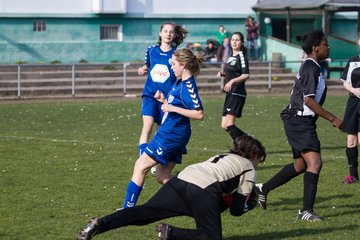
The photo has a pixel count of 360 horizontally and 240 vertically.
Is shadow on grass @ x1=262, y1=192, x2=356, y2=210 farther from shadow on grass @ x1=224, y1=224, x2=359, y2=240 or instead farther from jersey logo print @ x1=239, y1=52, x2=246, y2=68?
jersey logo print @ x1=239, y1=52, x2=246, y2=68

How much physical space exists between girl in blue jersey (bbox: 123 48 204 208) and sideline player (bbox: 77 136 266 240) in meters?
1.18

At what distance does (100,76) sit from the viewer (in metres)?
31.5

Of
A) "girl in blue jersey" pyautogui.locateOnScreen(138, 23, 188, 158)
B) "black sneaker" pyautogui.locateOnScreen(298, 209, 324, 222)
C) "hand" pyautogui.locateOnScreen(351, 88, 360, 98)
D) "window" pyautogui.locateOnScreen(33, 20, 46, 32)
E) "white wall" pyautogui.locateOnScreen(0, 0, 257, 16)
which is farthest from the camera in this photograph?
"window" pyautogui.locateOnScreen(33, 20, 46, 32)

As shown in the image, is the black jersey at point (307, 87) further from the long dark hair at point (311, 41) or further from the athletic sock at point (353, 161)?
the athletic sock at point (353, 161)

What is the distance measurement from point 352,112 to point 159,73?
9.35 ft

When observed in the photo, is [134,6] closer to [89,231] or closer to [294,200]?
[294,200]

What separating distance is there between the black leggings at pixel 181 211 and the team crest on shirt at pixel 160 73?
392 cm

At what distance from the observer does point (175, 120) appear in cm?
923

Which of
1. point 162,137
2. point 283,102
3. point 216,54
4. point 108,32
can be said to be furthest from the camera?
point 108,32

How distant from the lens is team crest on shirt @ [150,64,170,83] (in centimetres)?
1157

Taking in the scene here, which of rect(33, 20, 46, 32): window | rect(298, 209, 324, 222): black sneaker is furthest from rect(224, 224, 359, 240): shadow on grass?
rect(33, 20, 46, 32): window

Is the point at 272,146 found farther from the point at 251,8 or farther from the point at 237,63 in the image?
the point at 251,8

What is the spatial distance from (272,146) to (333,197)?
5337 millimetres

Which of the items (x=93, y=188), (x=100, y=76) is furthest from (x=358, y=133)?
(x=100, y=76)
